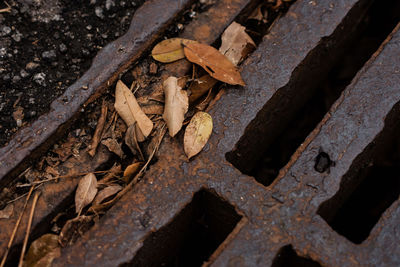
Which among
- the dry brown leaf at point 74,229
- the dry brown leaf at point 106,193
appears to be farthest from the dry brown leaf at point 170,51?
the dry brown leaf at point 74,229

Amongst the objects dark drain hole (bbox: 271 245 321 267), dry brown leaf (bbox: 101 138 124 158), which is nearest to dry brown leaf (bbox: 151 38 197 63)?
dry brown leaf (bbox: 101 138 124 158)

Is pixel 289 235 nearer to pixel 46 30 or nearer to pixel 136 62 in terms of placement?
pixel 136 62

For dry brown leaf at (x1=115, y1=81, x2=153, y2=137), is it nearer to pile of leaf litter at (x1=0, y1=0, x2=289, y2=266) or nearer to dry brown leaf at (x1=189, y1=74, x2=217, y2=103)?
pile of leaf litter at (x1=0, y1=0, x2=289, y2=266)

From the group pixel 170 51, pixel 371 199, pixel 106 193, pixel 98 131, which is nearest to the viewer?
pixel 106 193

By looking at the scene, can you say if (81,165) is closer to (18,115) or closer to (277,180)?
(18,115)

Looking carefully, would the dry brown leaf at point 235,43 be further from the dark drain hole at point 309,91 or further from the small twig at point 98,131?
the small twig at point 98,131

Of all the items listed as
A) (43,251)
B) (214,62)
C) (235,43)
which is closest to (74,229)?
(43,251)
